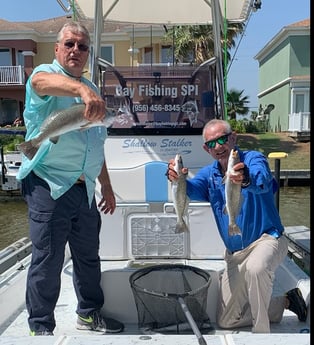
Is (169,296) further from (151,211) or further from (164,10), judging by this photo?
(164,10)

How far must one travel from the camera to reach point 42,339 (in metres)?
1.69

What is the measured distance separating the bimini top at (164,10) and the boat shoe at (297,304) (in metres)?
3.17

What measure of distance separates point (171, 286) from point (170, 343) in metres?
1.72

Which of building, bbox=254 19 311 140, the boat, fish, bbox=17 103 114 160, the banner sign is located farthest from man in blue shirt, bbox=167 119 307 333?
building, bbox=254 19 311 140

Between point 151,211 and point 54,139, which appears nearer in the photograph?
point 54,139

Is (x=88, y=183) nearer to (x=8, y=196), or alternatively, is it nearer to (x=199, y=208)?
(x=199, y=208)

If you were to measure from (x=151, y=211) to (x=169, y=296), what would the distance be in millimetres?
1361

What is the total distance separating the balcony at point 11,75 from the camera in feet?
86.7

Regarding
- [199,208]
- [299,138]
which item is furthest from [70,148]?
[299,138]

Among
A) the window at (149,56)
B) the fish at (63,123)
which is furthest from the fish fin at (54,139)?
the window at (149,56)

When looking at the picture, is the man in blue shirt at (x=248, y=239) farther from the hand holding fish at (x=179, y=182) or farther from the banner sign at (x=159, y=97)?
the banner sign at (x=159, y=97)

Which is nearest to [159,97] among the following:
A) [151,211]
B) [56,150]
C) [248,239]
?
[151,211]

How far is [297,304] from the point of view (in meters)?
3.21

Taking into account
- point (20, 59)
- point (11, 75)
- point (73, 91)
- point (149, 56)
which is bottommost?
point (73, 91)
